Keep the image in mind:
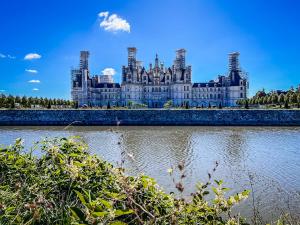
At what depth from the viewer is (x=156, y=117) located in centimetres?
3725

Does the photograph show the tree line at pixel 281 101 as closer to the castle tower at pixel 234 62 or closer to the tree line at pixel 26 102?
the castle tower at pixel 234 62

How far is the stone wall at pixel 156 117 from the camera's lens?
118ft

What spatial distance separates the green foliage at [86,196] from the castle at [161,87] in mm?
73843

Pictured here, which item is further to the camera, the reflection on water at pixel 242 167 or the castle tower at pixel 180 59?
the castle tower at pixel 180 59

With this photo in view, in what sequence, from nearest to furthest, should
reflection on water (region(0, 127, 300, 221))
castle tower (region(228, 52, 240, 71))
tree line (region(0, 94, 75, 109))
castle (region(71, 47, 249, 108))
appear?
reflection on water (region(0, 127, 300, 221)) < tree line (region(0, 94, 75, 109)) < castle (region(71, 47, 249, 108)) < castle tower (region(228, 52, 240, 71))

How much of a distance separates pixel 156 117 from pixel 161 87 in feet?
136

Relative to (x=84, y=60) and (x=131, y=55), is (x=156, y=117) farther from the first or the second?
(x=84, y=60)

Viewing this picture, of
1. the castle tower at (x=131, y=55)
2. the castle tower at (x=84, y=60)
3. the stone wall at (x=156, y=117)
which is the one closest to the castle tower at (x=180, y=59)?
the castle tower at (x=131, y=55)

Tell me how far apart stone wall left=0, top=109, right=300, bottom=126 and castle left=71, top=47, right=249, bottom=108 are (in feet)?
123

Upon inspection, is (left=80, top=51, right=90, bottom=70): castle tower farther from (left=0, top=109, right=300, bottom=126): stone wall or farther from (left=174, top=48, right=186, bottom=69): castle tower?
(left=0, top=109, right=300, bottom=126): stone wall

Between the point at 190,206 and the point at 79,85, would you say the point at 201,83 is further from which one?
the point at 190,206

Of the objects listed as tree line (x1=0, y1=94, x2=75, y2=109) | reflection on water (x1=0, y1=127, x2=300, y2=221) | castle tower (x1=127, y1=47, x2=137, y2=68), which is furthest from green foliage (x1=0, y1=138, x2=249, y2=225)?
castle tower (x1=127, y1=47, x2=137, y2=68)

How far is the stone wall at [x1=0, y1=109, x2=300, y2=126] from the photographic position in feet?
118

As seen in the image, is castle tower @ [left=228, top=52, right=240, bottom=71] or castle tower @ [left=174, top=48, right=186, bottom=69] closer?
castle tower @ [left=174, top=48, right=186, bottom=69]
